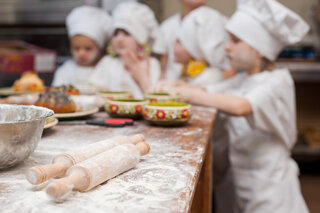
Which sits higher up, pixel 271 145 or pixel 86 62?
pixel 86 62

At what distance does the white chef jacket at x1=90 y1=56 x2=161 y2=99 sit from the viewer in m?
2.44

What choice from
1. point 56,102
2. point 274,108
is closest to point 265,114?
point 274,108

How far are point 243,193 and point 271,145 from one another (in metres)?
0.27

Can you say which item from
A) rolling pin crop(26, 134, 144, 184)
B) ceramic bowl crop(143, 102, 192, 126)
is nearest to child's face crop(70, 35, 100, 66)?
ceramic bowl crop(143, 102, 192, 126)

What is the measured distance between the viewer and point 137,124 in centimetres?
118

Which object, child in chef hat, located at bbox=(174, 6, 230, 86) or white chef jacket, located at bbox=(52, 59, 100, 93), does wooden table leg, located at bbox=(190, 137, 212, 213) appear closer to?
child in chef hat, located at bbox=(174, 6, 230, 86)

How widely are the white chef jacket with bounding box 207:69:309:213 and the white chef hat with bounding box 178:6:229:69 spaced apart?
11.8 inches

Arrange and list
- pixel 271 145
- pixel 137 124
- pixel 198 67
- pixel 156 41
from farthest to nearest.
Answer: pixel 156 41, pixel 198 67, pixel 271 145, pixel 137 124

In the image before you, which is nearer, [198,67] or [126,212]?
[126,212]

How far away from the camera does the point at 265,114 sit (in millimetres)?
1637

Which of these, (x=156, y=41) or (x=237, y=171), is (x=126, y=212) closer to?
(x=237, y=171)

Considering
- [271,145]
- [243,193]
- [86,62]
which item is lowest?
[243,193]

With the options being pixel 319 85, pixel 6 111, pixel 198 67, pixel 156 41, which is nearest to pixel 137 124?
pixel 6 111

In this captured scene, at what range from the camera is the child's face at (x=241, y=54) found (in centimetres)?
183
